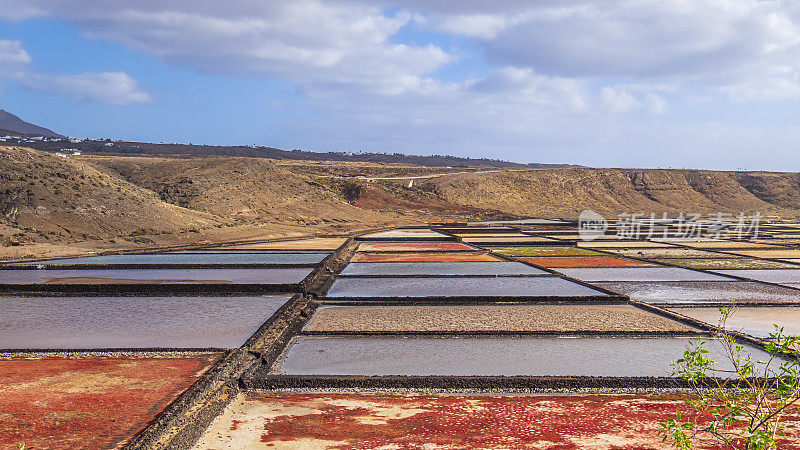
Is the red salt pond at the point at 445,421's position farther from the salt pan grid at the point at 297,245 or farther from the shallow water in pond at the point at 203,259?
the salt pan grid at the point at 297,245

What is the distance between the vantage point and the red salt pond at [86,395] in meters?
7.69

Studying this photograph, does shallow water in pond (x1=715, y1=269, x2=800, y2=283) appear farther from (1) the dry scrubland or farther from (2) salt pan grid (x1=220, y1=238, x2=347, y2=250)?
(1) the dry scrubland

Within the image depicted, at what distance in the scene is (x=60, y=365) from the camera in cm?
1090

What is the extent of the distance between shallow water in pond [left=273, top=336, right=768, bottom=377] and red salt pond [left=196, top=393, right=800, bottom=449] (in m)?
1.13

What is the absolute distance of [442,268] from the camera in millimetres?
24469

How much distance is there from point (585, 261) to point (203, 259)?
53.0ft

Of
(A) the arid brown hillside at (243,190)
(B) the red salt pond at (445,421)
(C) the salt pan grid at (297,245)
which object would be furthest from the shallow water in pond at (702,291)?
(A) the arid brown hillside at (243,190)

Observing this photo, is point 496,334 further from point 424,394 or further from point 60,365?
point 60,365

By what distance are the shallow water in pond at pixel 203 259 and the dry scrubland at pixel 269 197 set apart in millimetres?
3418

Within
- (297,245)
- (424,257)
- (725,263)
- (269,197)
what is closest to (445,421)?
(424,257)

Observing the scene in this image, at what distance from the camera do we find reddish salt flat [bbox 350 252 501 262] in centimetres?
2712

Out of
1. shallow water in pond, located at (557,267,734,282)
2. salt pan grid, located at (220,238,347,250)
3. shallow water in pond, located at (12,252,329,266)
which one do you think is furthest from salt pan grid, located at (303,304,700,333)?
salt pan grid, located at (220,238,347,250)

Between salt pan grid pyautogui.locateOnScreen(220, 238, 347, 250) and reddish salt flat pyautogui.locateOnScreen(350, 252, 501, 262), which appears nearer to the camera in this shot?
reddish salt flat pyautogui.locateOnScreen(350, 252, 501, 262)

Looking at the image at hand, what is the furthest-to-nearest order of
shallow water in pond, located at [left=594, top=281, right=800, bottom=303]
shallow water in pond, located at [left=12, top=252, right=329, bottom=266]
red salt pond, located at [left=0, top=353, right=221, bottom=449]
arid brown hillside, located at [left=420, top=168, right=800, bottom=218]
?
arid brown hillside, located at [left=420, top=168, right=800, bottom=218] < shallow water in pond, located at [left=12, top=252, right=329, bottom=266] < shallow water in pond, located at [left=594, top=281, right=800, bottom=303] < red salt pond, located at [left=0, top=353, right=221, bottom=449]
